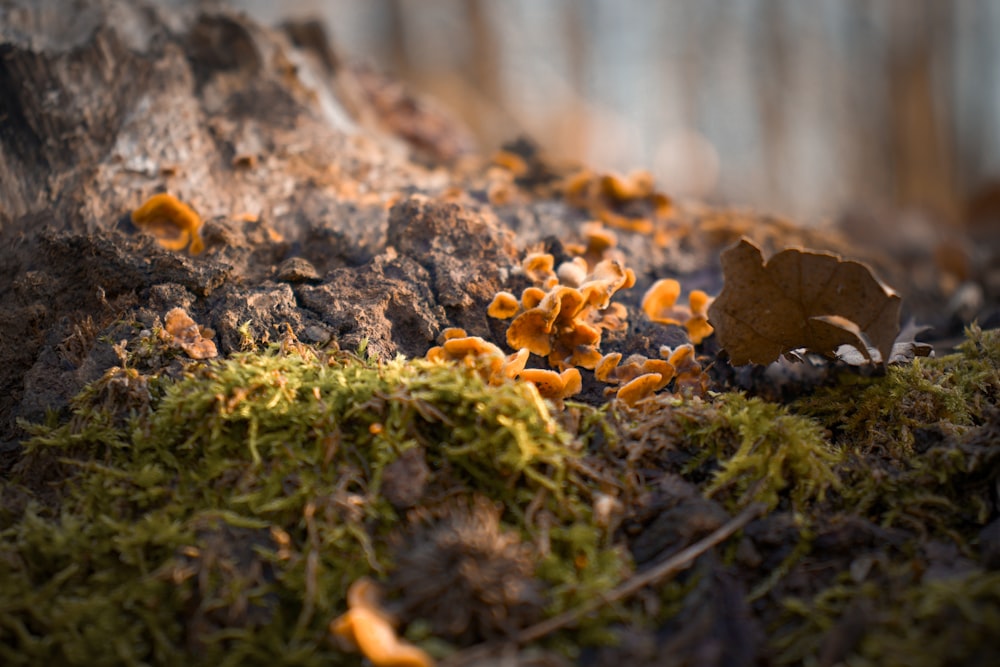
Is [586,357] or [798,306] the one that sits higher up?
[798,306]

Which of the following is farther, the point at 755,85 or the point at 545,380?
→ the point at 755,85

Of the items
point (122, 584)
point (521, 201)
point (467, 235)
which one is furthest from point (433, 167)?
point (122, 584)

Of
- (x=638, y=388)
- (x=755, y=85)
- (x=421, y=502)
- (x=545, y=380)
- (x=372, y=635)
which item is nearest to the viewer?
(x=372, y=635)

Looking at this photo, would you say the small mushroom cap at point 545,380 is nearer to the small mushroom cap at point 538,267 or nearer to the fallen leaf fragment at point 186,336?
the small mushroom cap at point 538,267

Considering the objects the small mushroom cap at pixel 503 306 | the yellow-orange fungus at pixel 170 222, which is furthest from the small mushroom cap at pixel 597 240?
the yellow-orange fungus at pixel 170 222

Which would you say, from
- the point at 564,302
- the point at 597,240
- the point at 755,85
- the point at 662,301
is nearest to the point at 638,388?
the point at 564,302

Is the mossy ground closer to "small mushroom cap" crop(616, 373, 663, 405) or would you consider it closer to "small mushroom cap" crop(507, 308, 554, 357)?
"small mushroom cap" crop(616, 373, 663, 405)

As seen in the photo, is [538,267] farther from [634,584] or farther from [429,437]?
[634,584]
